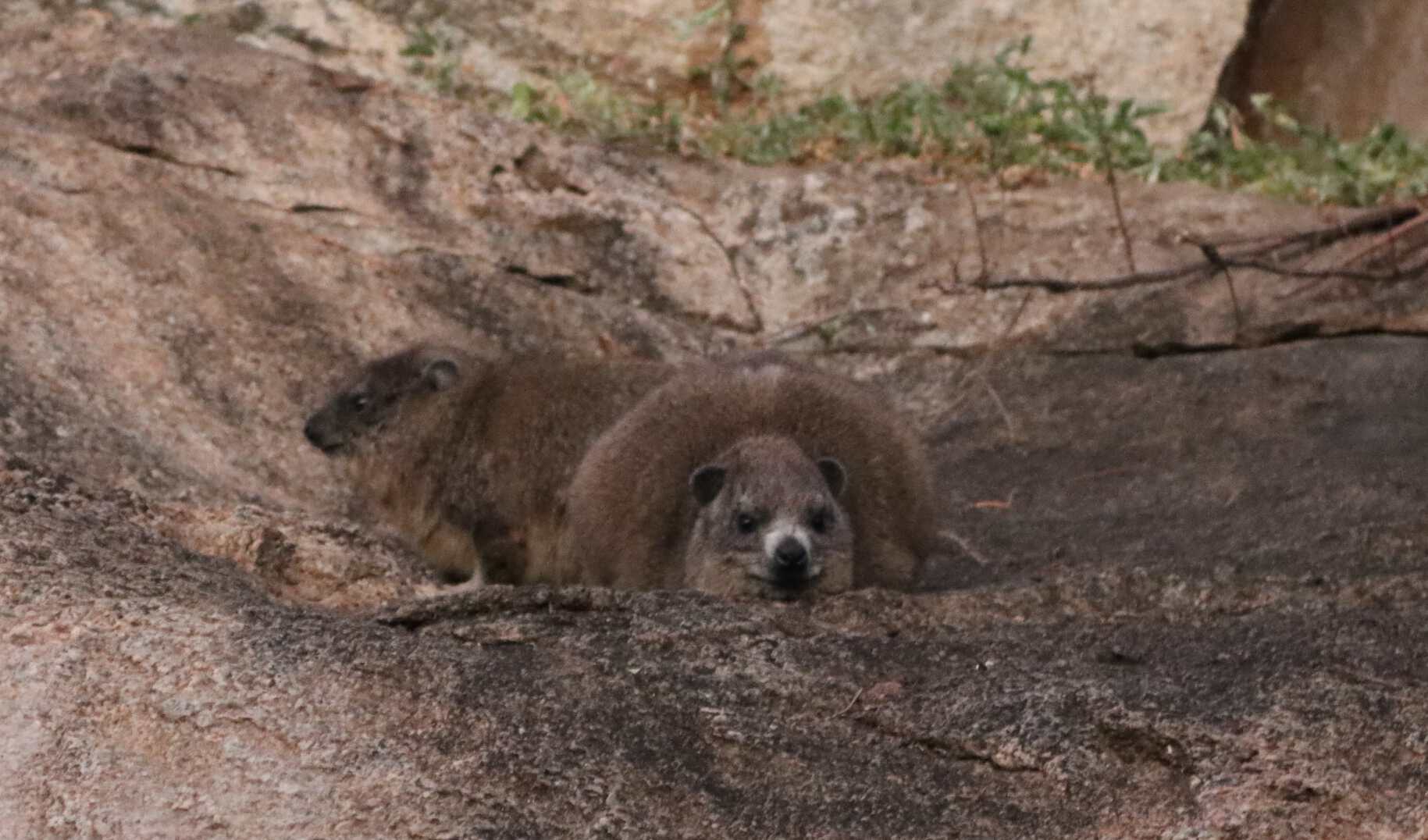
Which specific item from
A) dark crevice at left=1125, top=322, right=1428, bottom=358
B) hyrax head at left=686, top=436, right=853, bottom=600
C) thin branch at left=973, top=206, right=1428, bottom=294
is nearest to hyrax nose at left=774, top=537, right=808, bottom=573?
hyrax head at left=686, top=436, right=853, bottom=600

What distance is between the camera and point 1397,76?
1102cm

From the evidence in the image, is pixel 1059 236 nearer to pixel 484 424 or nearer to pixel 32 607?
pixel 484 424

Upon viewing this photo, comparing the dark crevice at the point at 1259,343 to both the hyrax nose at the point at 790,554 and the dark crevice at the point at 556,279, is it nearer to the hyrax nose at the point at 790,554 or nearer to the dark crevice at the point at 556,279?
the dark crevice at the point at 556,279

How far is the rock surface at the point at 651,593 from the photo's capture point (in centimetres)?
405

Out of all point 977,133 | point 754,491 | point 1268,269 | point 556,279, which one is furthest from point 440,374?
point 977,133

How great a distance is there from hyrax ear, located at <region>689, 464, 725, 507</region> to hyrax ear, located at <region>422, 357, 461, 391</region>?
1572mm

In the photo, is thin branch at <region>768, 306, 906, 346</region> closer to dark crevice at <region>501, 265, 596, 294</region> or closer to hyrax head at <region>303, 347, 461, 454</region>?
dark crevice at <region>501, 265, 596, 294</region>

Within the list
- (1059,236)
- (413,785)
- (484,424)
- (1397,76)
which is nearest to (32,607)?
(413,785)

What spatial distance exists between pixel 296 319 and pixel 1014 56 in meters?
4.03

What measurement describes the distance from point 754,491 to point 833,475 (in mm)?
275

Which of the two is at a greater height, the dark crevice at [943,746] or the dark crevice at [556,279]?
the dark crevice at [943,746]

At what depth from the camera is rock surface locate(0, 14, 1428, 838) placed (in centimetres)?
405

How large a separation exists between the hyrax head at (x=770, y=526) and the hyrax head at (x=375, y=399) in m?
1.53

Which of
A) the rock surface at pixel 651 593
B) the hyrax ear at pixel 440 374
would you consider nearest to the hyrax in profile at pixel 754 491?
the rock surface at pixel 651 593
